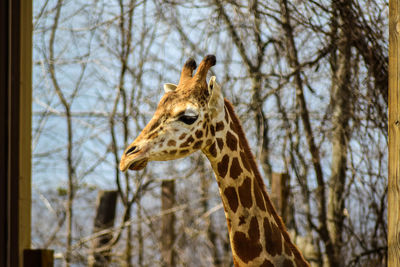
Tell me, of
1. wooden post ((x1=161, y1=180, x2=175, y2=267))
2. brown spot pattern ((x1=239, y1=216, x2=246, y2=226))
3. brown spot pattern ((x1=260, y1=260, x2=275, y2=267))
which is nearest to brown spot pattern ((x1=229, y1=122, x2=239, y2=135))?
brown spot pattern ((x1=239, y1=216, x2=246, y2=226))

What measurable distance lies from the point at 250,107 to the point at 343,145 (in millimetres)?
403

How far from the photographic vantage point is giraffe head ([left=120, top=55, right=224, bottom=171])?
1.06 metres

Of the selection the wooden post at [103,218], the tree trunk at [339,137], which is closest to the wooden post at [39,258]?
the wooden post at [103,218]

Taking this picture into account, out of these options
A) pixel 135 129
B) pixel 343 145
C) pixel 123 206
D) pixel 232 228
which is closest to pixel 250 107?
pixel 343 145

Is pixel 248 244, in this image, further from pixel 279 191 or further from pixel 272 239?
pixel 279 191

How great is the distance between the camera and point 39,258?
4.50 ft

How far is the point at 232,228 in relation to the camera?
1135mm

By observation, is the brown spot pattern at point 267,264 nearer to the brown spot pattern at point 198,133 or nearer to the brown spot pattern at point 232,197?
the brown spot pattern at point 232,197

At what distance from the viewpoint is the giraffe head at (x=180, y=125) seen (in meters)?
1.06

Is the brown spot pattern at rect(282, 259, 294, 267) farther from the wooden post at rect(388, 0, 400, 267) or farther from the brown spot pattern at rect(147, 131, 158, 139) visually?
the brown spot pattern at rect(147, 131, 158, 139)

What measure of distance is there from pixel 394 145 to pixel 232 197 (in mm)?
372

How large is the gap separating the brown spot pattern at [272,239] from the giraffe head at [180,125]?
0.24 metres

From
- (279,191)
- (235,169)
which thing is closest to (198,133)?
(235,169)

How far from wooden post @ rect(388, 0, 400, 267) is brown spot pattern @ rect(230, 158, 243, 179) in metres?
Result: 0.33
